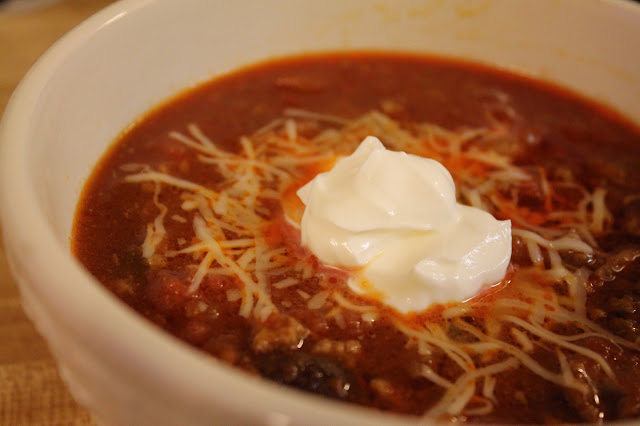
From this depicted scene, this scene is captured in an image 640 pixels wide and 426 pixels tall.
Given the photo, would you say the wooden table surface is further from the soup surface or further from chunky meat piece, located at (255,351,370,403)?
chunky meat piece, located at (255,351,370,403)

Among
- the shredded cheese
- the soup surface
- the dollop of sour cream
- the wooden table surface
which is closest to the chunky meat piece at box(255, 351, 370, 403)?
the soup surface

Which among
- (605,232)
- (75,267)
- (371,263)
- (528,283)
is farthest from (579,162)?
(75,267)

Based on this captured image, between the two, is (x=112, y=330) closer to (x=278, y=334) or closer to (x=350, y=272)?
(x=278, y=334)

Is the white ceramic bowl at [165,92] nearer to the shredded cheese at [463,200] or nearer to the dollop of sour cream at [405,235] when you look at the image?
the shredded cheese at [463,200]

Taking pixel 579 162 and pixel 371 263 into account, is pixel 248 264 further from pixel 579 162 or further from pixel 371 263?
pixel 579 162

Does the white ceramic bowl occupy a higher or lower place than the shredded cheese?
higher

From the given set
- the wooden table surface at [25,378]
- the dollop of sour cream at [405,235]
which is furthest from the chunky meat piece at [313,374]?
the wooden table surface at [25,378]
